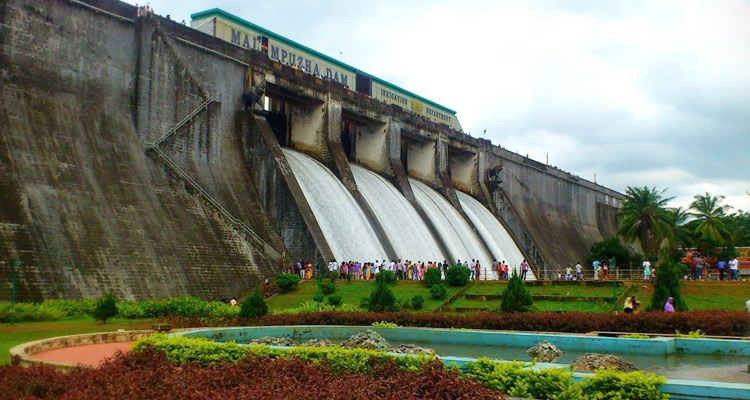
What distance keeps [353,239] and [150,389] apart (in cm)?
2388

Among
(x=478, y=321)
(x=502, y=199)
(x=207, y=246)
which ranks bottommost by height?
(x=478, y=321)

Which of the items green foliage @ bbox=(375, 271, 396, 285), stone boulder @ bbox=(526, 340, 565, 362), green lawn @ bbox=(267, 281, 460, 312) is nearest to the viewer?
stone boulder @ bbox=(526, 340, 565, 362)

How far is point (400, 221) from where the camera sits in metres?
35.1

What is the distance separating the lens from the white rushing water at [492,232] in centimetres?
4097

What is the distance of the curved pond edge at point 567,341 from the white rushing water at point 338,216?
14847 mm

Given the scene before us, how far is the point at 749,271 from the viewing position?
48.9 m

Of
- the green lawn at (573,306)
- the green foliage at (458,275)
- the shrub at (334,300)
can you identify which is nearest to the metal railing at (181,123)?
the shrub at (334,300)

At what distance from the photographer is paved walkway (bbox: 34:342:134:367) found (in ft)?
36.0

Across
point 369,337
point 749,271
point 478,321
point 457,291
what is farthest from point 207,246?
point 749,271

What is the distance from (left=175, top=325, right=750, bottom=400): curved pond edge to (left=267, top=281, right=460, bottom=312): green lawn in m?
9.43

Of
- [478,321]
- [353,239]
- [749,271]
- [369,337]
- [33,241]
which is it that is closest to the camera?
[369,337]

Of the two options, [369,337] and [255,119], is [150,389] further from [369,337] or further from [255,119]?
[255,119]

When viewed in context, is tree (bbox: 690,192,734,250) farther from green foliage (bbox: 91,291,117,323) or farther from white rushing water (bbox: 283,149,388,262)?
green foliage (bbox: 91,291,117,323)

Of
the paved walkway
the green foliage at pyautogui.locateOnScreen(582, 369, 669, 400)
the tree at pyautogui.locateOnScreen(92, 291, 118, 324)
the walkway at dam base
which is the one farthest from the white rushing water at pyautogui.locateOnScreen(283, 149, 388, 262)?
the green foliage at pyautogui.locateOnScreen(582, 369, 669, 400)
